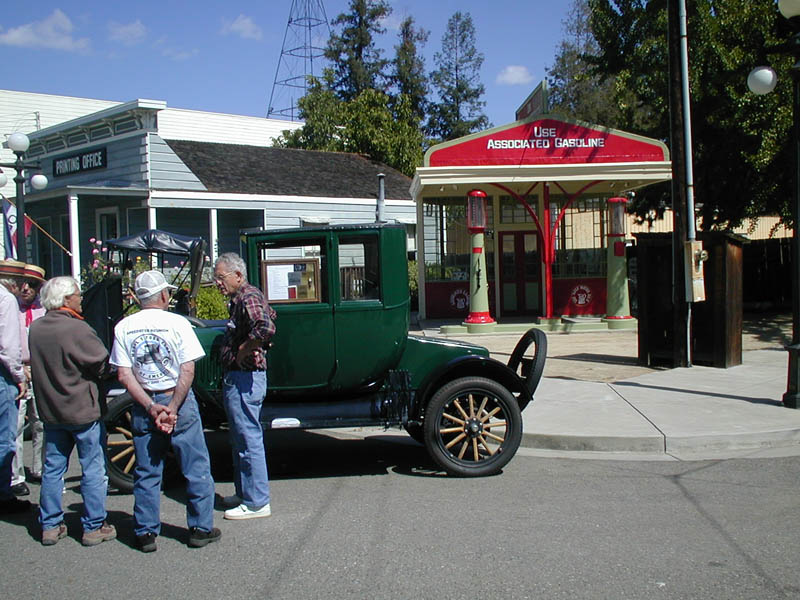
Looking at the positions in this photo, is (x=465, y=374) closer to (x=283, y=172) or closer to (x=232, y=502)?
(x=232, y=502)

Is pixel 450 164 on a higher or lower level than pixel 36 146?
lower

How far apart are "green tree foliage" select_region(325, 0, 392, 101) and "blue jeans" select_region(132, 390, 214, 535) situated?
45.9 meters

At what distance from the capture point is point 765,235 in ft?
104

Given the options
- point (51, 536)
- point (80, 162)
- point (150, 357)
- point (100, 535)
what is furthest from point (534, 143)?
point (80, 162)

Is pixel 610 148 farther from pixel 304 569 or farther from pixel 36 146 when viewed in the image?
pixel 36 146

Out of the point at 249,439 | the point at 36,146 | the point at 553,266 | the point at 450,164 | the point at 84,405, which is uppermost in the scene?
the point at 36,146

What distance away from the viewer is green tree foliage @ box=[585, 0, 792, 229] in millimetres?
13320

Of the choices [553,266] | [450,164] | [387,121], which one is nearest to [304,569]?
[450,164]

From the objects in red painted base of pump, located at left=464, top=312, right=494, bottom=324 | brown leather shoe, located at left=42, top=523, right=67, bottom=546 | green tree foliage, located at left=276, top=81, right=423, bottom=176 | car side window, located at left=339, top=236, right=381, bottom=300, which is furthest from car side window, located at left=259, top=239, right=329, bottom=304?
green tree foliage, located at left=276, top=81, right=423, bottom=176

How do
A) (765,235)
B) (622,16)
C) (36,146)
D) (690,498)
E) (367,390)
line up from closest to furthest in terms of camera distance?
1. (690,498)
2. (367,390)
3. (622,16)
4. (36,146)
5. (765,235)

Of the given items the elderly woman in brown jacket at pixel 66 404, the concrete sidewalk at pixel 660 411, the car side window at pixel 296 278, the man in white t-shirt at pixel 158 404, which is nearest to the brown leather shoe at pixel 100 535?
the elderly woman in brown jacket at pixel 66 404

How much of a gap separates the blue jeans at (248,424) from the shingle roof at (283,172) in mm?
14341

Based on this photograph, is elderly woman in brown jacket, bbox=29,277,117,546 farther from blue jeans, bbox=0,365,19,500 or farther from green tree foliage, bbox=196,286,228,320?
green tree foliage, bbox=196,286,228,320

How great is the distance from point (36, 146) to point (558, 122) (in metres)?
15.9
